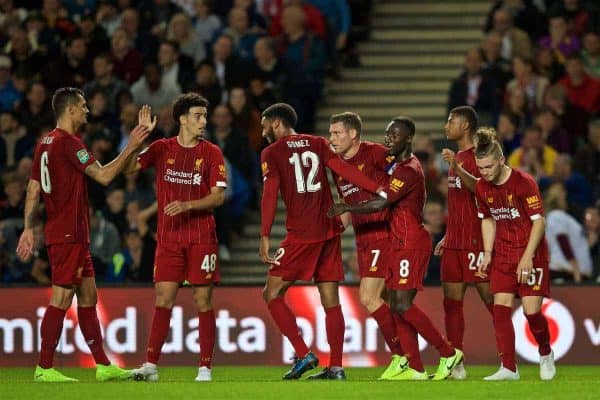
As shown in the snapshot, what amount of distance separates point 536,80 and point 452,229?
5773 millimetres

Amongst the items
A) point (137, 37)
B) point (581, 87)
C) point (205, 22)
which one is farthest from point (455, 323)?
point (137, 37)

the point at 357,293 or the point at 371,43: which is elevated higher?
the point at 371,43

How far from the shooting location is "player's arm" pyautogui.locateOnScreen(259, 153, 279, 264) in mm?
13328

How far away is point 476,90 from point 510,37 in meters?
0.92

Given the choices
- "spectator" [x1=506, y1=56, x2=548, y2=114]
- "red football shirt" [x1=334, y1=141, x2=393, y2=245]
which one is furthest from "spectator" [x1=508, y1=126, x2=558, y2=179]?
"red football shirt" [x1=334, y1=141, x2=393, y2=245]

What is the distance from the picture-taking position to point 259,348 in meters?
16.4

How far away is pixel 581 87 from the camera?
1936 cm

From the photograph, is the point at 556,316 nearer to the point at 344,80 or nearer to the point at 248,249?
the point at 248,249

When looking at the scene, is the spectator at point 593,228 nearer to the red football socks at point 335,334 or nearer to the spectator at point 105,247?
the red football socks at point 335,334

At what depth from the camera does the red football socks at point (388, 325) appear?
13.6 metres

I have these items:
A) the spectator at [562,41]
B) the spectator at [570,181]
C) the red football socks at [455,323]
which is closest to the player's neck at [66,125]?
the red football socks at [455,323]

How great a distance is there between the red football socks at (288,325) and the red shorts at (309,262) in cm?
22

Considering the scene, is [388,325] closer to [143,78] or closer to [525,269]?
[525,269]

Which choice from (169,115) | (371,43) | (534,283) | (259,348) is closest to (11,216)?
(169,115)
